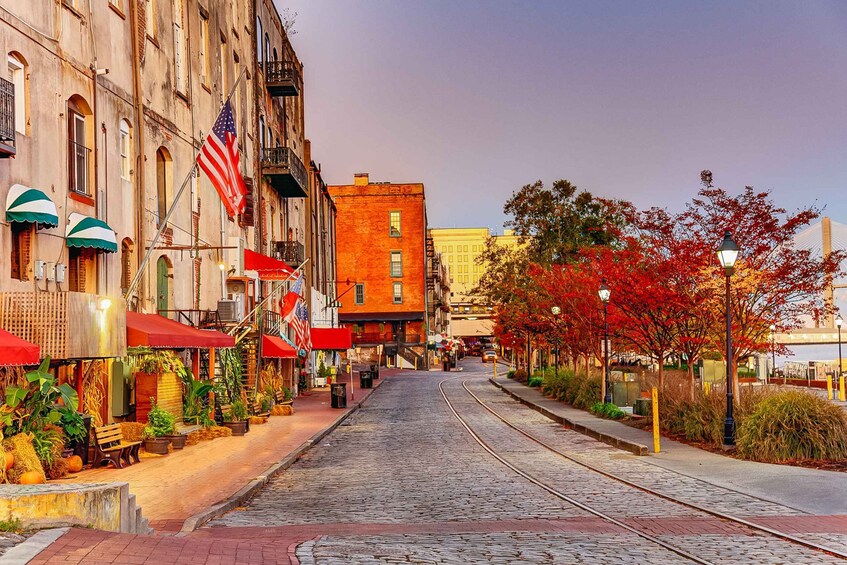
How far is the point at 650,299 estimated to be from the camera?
1038 inches

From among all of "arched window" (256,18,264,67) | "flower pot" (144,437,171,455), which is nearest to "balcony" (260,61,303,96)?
"arched window" (256,18,264,67)

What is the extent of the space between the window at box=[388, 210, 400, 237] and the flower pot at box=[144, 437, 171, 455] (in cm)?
7957

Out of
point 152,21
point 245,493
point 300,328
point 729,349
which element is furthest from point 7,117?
point 300,328

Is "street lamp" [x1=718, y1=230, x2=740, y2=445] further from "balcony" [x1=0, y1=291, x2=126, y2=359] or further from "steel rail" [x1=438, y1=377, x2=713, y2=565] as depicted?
"balcony" [x1=0, y1=291, x2=126, y2=359]

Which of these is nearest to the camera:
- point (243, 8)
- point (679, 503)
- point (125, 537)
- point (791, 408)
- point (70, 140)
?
point (125, 537)

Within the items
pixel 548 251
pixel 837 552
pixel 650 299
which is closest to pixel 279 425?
pixel 650 299

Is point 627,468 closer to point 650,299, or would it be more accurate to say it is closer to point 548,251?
point 650,299

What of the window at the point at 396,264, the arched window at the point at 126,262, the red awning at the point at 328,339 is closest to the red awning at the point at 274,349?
the arched window at the point at 126,262

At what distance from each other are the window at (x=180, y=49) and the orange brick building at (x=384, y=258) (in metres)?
69.1

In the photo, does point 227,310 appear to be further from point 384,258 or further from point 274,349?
point 384,258

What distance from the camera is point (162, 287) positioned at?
25922 mm

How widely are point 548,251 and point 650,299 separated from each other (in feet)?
86.6

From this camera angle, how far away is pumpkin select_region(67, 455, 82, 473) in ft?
52.3

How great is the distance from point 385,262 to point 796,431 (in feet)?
269
